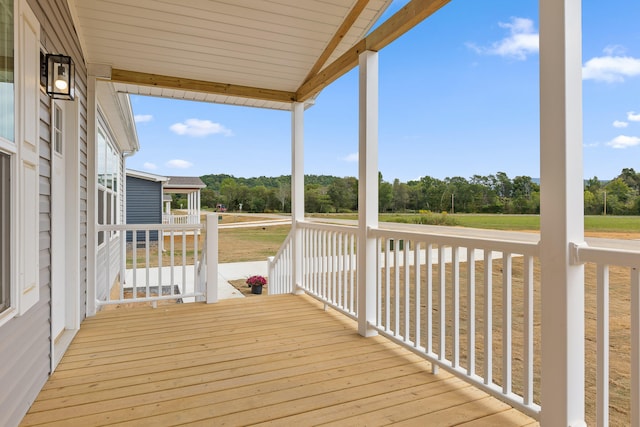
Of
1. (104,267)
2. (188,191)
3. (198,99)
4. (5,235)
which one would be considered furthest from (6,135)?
(188,191)

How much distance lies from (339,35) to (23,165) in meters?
2.96

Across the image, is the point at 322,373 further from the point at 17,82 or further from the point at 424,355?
the point at 17,82

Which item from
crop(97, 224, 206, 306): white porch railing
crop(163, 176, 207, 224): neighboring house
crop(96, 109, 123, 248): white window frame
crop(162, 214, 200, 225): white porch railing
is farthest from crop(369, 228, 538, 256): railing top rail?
crop(162, 214, 200, 225): white porch railing

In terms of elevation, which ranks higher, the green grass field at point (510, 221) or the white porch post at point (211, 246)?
the green grass field at point (510, 221)

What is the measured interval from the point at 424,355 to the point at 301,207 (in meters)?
2.59

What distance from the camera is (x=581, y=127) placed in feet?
5.56

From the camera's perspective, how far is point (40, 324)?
2.16 meters

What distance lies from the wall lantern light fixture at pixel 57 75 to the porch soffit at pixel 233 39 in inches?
42.7

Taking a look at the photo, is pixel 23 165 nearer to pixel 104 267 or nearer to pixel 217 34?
pixel 217 34

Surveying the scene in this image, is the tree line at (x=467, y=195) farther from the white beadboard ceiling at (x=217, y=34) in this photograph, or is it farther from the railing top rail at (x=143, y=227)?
the railing top rail at (x=143, y=227)

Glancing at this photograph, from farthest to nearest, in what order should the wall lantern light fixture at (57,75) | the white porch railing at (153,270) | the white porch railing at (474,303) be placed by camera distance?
the white porch railing at (153,270), the wall lantern light fixture at (57,75), the white porch railing at (474,303)

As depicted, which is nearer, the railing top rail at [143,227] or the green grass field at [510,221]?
the green grass field at [510,221]

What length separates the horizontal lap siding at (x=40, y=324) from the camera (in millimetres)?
1671

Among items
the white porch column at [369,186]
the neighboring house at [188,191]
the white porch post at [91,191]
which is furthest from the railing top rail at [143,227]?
the neighboring house at [188,191]
